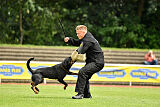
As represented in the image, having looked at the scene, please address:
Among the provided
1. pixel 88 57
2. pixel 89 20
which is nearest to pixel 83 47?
pixel 88 57

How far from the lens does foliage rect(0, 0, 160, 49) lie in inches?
934

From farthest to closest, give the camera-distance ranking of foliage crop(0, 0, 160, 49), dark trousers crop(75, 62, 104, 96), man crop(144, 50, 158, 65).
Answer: foliage crop(0, 0, 160, 49)
man crop(144, 50, 158, 65)
dark trousers crop(75, 62, 104, 96)

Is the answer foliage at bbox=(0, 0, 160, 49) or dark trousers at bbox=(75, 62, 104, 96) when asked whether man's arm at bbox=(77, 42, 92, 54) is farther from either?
foliage at bbox=(0, 0, 160, 49)

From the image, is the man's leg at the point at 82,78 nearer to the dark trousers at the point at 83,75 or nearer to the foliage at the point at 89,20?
the dark trousers at the point at 83,75

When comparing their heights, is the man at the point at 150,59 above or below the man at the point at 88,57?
below

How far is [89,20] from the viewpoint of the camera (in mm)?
26312

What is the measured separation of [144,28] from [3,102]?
19.6m

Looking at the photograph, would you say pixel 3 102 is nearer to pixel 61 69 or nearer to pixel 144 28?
pixel 61 69

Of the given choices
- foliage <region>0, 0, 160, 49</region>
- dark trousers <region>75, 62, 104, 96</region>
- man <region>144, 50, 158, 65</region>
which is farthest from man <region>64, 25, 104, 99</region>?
foliage <region>0, 0, 160, 49</region>

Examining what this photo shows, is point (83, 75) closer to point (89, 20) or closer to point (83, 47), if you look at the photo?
point (83, 47)

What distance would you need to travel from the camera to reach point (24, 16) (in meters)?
23.9

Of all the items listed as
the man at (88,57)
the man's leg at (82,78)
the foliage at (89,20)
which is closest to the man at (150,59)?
the foliage at (89,20)

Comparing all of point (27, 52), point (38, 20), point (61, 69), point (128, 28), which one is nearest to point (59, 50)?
point (27, 52)

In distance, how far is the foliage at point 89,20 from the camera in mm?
23719
